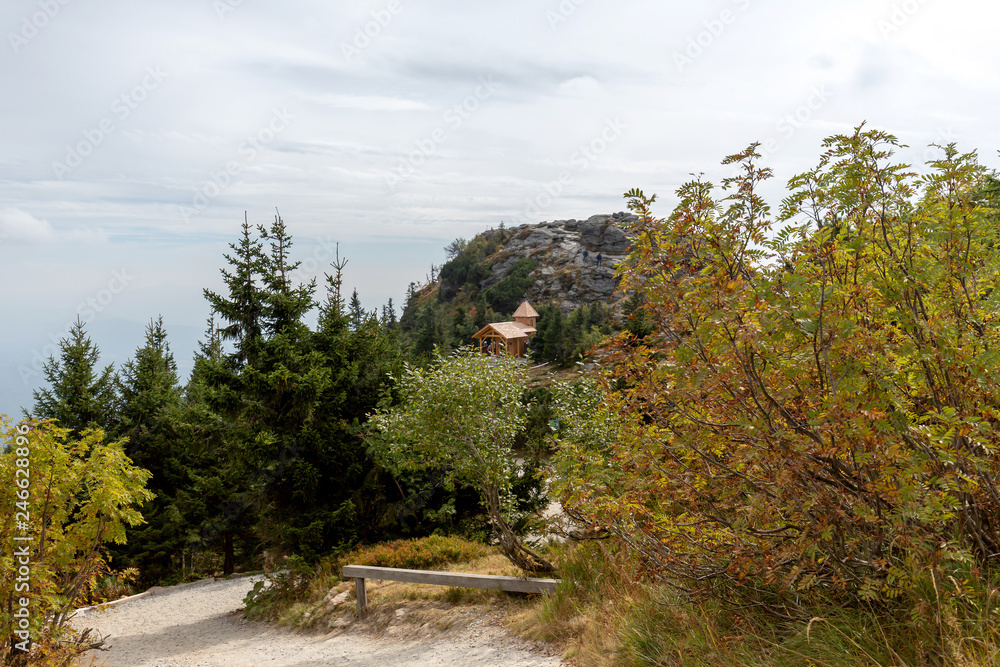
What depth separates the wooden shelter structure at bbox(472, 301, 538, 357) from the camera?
53.8 metres

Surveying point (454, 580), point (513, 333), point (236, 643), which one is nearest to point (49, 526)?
point (236, 643)

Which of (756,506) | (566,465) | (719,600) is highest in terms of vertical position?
(756,506)

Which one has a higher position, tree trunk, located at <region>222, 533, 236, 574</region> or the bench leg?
the bench leg

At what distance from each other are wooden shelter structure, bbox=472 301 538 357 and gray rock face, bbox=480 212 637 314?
31.9 ft

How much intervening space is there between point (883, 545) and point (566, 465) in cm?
296

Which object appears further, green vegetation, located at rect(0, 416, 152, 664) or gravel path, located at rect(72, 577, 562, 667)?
green vegetation, located at rect(0, 416, 152, 664)

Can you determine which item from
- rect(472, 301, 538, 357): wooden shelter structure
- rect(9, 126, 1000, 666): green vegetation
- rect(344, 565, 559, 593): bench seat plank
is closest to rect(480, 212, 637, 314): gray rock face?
rect(472, 301, 538, 357): wooden shelter structure

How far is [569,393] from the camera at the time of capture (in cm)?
898

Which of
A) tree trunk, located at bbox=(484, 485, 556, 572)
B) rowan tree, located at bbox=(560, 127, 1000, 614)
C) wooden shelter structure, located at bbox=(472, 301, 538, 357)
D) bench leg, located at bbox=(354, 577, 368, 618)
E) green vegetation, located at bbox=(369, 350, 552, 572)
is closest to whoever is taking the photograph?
rowan tree, located at bbox=(560, 127, 1000, 614)

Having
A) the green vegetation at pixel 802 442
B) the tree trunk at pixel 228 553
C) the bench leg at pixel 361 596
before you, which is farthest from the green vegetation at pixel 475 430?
the tree trunk at pixel 228 553

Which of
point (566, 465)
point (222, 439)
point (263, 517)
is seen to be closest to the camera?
point (566, 465)

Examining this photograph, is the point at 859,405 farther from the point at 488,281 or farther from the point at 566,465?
the point at 488,281

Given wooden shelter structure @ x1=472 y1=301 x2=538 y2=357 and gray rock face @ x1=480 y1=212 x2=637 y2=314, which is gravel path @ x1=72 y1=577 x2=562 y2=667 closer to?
wooden shelter structure @ x1=472 y1=301 x2=538 y2=357

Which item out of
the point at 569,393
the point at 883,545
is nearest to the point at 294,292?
the point at 569,393
